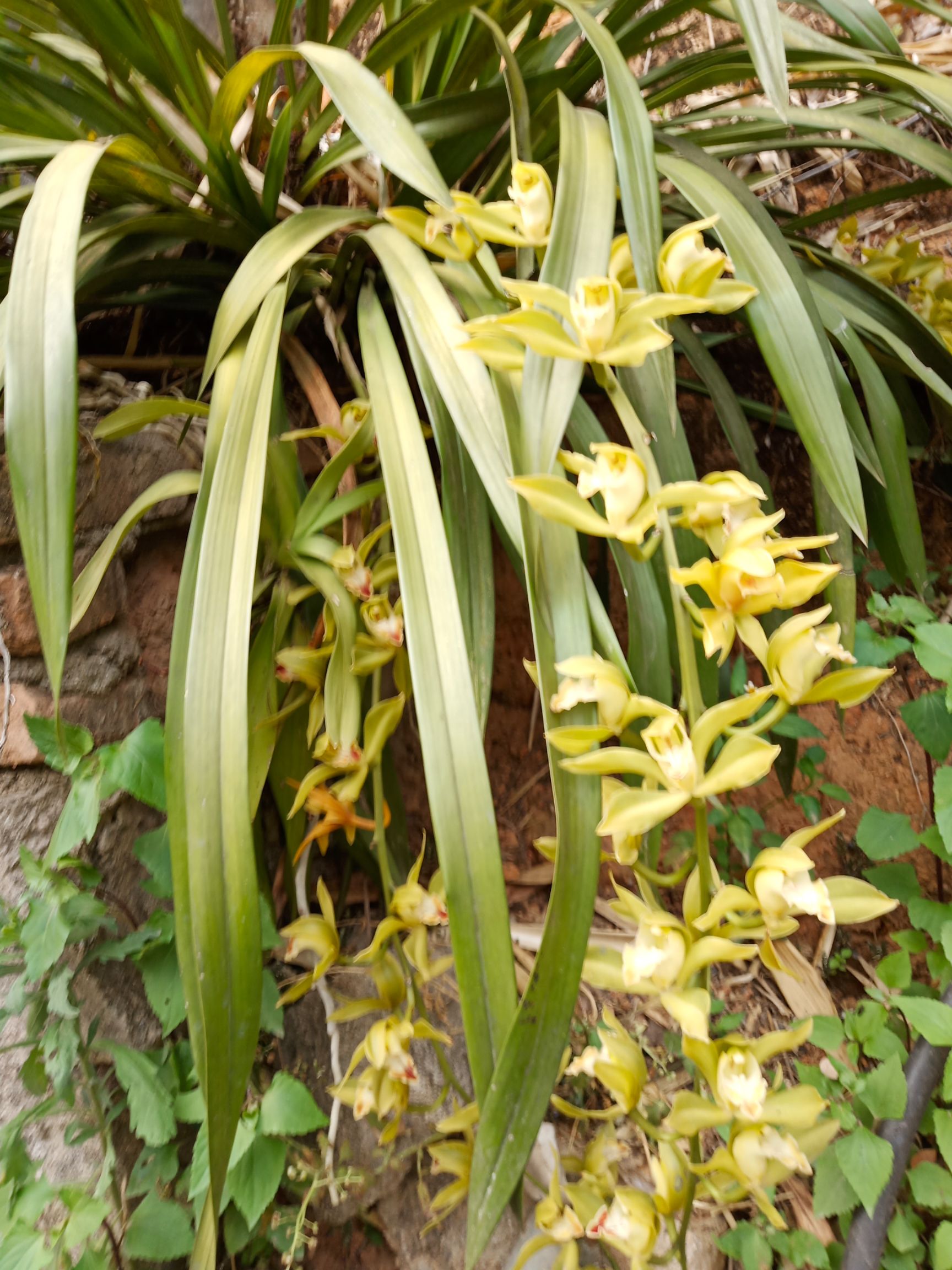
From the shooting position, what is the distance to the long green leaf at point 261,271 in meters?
0.65

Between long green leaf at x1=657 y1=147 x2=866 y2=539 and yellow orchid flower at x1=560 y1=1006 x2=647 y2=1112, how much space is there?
400 mm

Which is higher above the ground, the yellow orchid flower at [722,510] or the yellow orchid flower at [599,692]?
the yellow orchid flower at [722,510]

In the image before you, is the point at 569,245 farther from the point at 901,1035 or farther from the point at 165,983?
the point at 901,1035

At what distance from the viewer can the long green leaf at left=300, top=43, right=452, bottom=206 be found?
56 centimetres

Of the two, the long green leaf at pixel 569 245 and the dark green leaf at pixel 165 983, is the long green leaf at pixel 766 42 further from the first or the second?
the dark green leaf at pixel 165 983

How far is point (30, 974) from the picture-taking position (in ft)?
2.02

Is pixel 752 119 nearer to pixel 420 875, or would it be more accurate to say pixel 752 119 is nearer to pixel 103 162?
pixel 103 162

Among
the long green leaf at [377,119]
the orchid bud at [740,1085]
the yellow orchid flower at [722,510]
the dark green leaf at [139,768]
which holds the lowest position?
the orchid bud at [740,1085]

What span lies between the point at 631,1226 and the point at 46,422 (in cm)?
68

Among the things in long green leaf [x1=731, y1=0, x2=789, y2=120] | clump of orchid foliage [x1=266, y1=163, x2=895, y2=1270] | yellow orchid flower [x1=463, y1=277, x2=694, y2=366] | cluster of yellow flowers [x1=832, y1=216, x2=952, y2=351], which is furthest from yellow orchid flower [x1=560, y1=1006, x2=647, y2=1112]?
cluster of yellow flowers [x1=832, y1=216, x2=952, y2=351]

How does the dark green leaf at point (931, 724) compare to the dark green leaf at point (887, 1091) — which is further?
the dark green leaf at point (931, 724)

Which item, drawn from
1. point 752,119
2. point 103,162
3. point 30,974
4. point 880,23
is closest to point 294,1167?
point 30,974

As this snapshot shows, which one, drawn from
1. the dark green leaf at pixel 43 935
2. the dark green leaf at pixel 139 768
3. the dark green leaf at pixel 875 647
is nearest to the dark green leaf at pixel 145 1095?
the dark green leaf at pixel 43 935

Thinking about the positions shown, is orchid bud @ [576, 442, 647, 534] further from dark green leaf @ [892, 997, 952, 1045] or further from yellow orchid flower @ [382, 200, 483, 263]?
dark green leaf @ [892, 997, 952, 1045]
